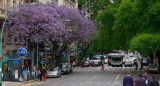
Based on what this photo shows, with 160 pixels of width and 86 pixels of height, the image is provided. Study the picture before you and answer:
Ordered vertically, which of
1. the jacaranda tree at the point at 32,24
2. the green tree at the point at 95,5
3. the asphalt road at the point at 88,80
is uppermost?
the green tree at the point at 95,5

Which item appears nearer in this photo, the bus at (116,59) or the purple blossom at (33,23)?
the purple blossom at (33,23)

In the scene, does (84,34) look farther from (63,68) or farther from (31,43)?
(31,43)

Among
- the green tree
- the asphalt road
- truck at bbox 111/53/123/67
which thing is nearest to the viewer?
the asphalt road

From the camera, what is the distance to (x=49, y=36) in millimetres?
45000

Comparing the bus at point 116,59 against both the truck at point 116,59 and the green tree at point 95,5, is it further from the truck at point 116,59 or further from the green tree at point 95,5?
the green tree at point 95,5

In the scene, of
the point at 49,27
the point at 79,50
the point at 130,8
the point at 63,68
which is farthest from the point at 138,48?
the point at 79,50

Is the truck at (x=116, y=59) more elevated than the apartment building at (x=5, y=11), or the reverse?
the apartment building at (x=5, y=11)

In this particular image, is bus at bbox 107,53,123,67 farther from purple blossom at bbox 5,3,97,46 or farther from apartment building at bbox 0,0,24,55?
apartment building at bbox 0,0,24,55

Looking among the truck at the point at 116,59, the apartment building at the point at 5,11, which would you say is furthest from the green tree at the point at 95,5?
the truck at the point at 116,59

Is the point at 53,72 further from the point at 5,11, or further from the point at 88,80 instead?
the point at 5,11

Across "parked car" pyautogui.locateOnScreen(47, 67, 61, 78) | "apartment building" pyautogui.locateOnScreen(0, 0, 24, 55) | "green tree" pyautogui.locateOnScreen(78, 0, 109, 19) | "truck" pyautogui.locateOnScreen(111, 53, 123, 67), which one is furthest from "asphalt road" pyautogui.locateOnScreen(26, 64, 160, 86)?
"truck" pyautogui.locateOnScreen(111, 53, 123, 67)

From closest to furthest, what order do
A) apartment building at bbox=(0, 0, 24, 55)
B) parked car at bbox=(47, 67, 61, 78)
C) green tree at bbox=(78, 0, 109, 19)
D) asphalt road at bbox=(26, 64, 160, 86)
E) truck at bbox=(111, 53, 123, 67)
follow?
asphalt road at bbox=(26, 64, 160, 86) → apartment building at bbox=(0, 0, 24, 55) → parked car at bbox=(47, 67, 61, 78) → green tree at bbox=(78, 0, 109, 19) → truck at bbox=(111, 53, 123, 67)

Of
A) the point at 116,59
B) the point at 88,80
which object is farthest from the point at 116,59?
the point at 88,80

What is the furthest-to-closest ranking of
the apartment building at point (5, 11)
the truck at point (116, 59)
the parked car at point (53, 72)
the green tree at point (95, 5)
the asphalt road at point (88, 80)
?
the truck at point (116, 59), the green tree at point (95, 5), the parked car at point (53, 72), the apartment building at point (5, 11), the asphalt road at point (88, 80)
